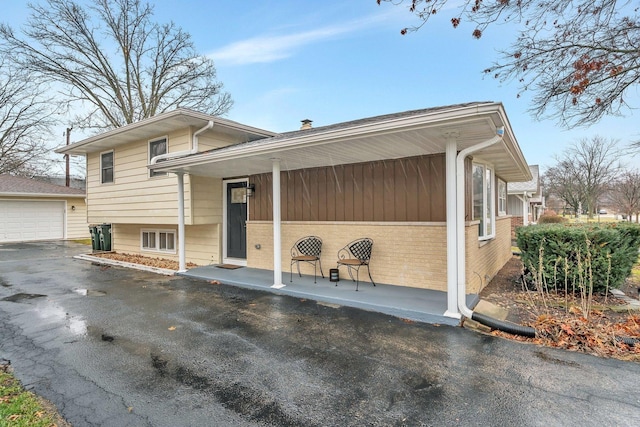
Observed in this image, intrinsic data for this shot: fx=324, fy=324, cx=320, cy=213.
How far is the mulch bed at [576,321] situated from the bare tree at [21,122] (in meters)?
25.5

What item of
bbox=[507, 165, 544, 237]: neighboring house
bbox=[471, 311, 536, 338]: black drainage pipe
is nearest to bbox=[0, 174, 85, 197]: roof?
bbox=[471, 311, 536, 338]: black drainage pipe

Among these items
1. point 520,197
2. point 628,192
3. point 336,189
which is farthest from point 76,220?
point 628,192

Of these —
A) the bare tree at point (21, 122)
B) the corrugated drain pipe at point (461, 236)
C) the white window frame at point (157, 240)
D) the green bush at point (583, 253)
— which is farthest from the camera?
the bare tree at point (21, 122)

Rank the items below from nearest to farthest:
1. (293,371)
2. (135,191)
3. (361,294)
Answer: (293,371), (361,294), (135,191)

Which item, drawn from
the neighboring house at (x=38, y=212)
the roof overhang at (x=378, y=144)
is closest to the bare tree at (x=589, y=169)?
the roof overhang at (x=378, y=144)

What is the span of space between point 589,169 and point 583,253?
2962 cm

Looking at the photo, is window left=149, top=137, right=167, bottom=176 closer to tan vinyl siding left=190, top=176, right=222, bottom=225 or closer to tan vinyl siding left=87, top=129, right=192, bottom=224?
tan vinyl siding left=87, top=129, right=192, bottom=224

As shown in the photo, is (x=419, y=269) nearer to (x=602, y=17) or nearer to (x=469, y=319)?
(x=469, y=319)

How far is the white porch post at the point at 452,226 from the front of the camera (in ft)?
14.0

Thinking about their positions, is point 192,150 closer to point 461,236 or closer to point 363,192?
point 363,192

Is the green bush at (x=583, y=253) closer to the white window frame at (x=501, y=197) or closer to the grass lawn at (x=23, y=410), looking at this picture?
the white window frame at (x=501, y=197)

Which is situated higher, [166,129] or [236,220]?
[166,129]

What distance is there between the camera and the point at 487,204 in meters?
7.01

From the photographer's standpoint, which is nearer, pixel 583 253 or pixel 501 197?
pixel 583 253
